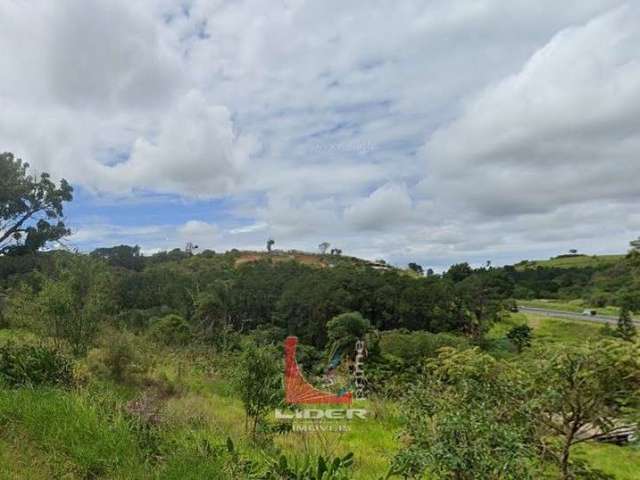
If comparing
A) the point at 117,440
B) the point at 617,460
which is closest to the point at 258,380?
the point at 117,440

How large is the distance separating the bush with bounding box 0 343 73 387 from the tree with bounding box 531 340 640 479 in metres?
5.45

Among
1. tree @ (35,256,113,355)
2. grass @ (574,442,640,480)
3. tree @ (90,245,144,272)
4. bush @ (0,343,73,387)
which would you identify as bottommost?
grass @ (574,442,640,480)

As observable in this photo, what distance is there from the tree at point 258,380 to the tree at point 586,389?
258 cm

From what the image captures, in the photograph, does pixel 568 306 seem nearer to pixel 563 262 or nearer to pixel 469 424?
pixel 563 262

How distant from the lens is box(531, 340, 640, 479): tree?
336 cm

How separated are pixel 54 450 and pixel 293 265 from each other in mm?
45864

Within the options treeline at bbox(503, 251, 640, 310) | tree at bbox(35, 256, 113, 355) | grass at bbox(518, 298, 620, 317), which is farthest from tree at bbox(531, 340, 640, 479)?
grass at bbox(518, 298, 620, 317)

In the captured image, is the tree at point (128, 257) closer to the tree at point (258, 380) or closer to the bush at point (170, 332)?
the bush at point (170, 332)

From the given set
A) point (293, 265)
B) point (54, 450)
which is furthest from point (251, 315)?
point (54, 450)

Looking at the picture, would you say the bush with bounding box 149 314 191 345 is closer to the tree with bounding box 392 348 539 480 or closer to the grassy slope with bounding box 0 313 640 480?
the grassy slope with bounding box 0 313 640 480

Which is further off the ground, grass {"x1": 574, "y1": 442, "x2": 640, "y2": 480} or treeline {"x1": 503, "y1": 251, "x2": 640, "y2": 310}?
treeline {"x1": 503, "y1": 251, "x2": 640, "y2": 310}

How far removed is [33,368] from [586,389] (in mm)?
6104

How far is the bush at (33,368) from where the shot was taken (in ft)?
18.6

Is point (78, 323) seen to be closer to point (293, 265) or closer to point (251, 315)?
point (251, 315)
